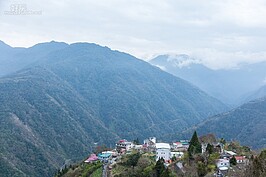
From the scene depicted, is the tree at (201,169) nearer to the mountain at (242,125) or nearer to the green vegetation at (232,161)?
the green vegetation at (232,161)

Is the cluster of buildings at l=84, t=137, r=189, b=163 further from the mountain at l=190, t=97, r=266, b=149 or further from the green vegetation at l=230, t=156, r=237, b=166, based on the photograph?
the mountain at l=190, t=97, r=266, b=149

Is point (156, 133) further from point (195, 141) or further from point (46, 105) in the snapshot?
point (195, 141)

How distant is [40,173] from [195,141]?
7016cm

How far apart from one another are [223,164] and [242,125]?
131630 mm

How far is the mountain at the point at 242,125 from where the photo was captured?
14781 centimetres

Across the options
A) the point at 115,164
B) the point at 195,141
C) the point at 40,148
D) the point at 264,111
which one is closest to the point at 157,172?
the point at 195,141

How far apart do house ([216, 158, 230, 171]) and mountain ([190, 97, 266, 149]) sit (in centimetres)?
10346

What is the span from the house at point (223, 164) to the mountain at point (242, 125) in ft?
339

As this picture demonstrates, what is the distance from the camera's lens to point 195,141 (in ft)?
148

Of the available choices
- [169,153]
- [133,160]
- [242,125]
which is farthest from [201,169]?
[242,125]

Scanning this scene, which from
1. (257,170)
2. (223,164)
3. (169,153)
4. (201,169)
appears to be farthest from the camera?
(169,153)

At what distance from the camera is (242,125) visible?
541 ft

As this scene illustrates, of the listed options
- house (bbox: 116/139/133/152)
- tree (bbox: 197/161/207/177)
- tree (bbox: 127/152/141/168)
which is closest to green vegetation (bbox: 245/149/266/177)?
tree (bbox: 197/161/207/177)

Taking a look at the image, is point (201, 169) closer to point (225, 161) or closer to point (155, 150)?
point (225, 161)
